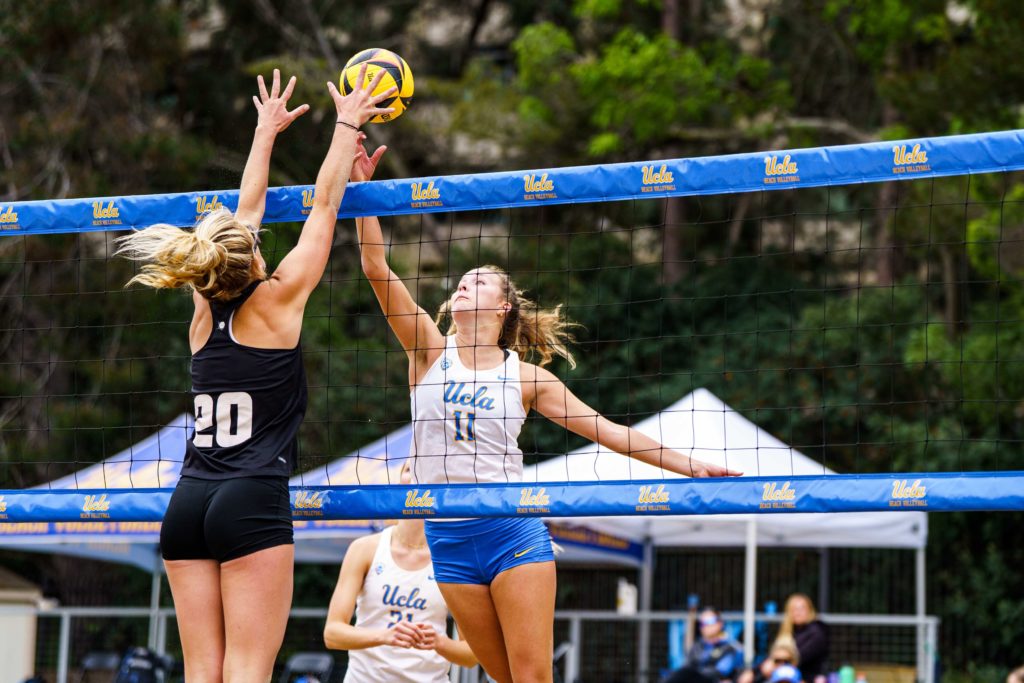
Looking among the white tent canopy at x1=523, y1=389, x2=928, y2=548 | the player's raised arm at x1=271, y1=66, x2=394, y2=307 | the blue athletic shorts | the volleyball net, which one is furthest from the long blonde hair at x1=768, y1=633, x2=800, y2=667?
the player's raised arm at x1=271, y1=66, x2=394, y2=307

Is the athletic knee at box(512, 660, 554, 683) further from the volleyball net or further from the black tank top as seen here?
the black tank top

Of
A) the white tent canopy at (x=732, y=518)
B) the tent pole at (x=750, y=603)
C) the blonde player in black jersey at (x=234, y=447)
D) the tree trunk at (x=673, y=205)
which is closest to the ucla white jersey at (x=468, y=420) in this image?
the blonde player in black jersey at (x=234, y=447)

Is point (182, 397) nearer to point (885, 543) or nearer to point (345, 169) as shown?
point (885, 543)

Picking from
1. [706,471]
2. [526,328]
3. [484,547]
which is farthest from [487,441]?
[706,471]

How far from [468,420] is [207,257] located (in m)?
1.19

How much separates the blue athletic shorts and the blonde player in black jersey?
2.67 ft

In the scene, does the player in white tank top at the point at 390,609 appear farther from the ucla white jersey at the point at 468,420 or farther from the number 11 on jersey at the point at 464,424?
the number 11 on jersey at the point at 464,424

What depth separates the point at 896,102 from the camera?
15195mm

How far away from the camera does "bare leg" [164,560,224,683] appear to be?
3.58m

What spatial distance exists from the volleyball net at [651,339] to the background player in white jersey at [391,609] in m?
0.83

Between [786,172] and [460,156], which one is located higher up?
[460,156]

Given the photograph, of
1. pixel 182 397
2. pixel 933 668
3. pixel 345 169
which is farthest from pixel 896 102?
pixel 345 169

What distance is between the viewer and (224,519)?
3527 millimetres

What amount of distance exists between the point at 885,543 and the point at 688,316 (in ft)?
26.3
